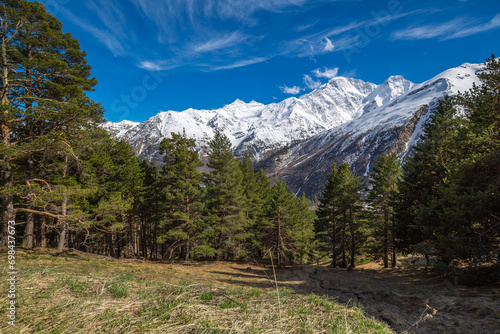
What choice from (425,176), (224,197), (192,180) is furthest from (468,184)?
(192,180)

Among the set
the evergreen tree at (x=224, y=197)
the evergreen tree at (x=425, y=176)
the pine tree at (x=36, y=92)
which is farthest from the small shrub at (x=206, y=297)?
the evergreen tree at (x=224, y=197)

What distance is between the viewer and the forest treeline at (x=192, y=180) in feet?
32.9

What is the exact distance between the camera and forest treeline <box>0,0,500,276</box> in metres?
10.0

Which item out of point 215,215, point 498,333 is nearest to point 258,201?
point 215,215

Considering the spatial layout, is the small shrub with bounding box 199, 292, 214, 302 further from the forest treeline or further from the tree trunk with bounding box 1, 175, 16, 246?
the tree trunk with bounding box 1, 175, 16, 246

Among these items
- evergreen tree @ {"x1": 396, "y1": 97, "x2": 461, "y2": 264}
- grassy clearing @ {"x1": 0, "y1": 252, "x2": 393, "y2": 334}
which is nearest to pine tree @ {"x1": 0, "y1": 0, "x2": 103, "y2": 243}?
grassy clearing @ {"x1": 0, "y1": 252, "x2": 393, "y2": 334}

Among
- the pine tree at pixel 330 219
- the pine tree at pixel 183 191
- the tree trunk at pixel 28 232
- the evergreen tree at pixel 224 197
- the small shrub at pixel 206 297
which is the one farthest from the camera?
the pine tree at pixel 330 219

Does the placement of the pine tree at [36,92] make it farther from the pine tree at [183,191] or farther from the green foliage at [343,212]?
the green foliage at [343,212]

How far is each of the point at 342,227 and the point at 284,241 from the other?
274 inches

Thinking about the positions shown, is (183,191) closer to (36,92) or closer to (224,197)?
(224,197)

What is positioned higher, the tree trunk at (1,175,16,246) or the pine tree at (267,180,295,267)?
the tree trunk at (1,175,16,246)

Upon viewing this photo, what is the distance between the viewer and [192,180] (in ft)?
69.2

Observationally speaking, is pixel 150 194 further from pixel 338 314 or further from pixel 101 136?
pixel 338 314

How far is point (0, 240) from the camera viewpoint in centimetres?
1127
